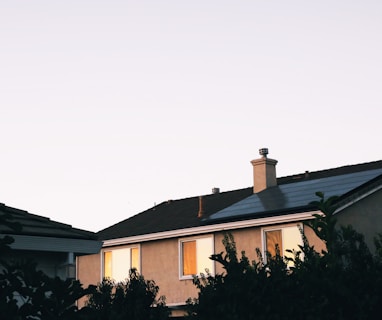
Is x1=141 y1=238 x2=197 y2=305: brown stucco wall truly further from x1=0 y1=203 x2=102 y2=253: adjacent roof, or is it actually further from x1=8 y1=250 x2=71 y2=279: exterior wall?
x1=8 y1=250 x2=71 y2=279: exterior wall

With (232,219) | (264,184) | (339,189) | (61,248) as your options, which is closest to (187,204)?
(264,184)

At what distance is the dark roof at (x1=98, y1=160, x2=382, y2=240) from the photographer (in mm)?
29453

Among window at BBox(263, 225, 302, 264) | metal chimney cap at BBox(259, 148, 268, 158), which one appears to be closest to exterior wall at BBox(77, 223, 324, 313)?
window at BBox(263, 225, 302, 264)

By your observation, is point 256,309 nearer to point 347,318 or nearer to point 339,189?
point 347,318

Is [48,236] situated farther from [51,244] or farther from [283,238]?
[283,238]

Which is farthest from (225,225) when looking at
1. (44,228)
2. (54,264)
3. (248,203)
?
(44,228)

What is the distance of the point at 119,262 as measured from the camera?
35469 mm

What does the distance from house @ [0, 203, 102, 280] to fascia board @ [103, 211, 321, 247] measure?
13044 mm

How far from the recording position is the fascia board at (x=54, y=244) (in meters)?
13.7

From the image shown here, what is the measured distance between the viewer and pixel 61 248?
14.5 m

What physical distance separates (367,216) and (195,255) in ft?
24.7

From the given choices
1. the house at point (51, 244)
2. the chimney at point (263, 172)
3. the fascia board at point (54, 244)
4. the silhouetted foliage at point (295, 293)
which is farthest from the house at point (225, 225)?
the silhouetted foliage at point (295, 293)

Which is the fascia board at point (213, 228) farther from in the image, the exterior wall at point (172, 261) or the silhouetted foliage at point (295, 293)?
the silhouetted foliage at point (295, 293)

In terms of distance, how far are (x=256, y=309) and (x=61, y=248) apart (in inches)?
199
